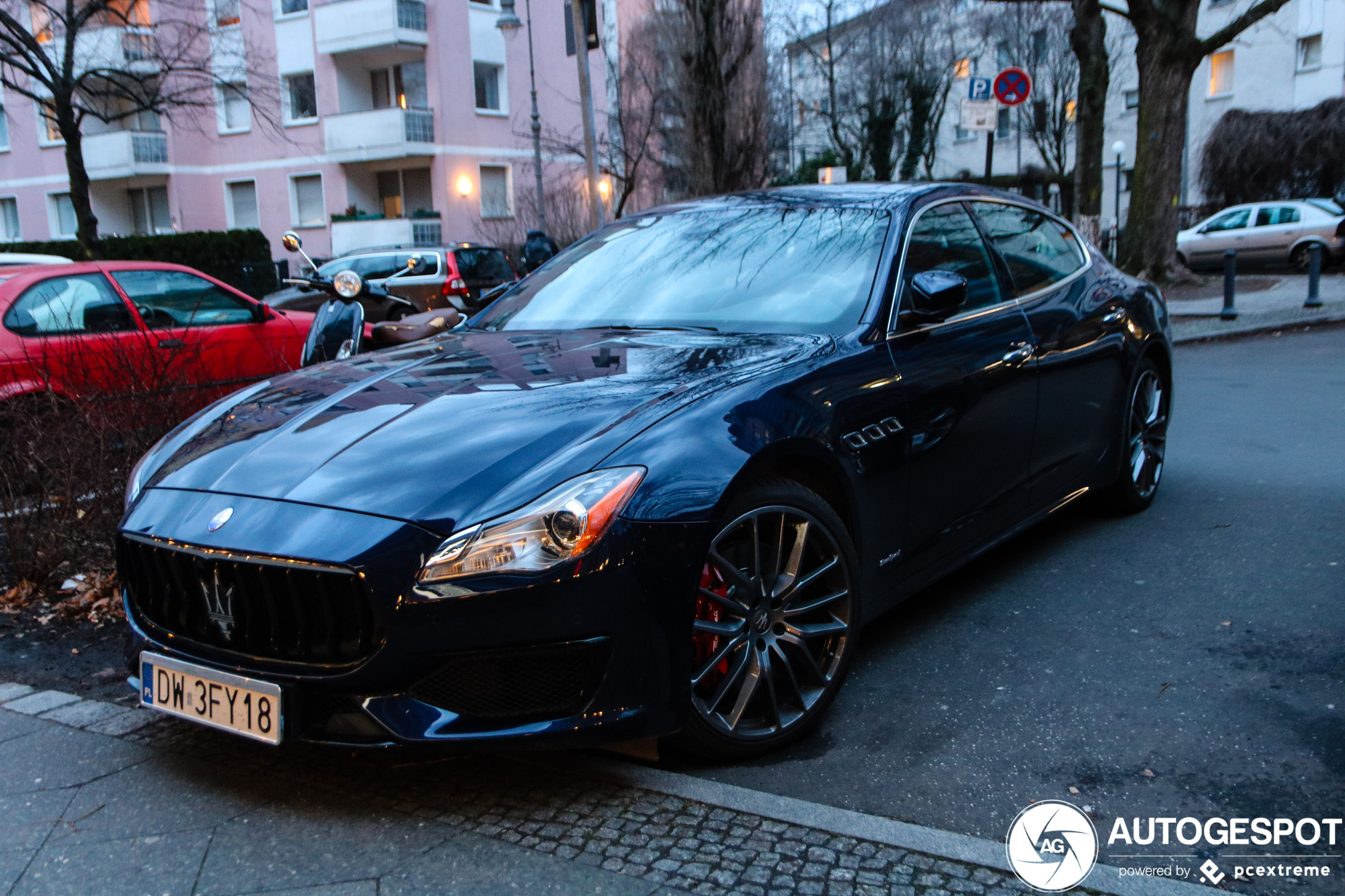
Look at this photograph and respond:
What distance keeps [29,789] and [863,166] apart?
49.0 metres

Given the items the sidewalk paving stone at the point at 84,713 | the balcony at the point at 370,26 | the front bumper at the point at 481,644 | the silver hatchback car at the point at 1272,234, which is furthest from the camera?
the balcony at the point at 370,26

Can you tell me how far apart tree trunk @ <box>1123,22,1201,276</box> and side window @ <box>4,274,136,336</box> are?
15470mm

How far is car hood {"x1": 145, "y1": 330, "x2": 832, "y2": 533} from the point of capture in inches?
110

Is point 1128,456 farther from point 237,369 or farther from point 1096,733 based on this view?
point 237,369

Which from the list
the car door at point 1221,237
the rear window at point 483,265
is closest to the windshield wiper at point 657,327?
the rear window at point 483,265

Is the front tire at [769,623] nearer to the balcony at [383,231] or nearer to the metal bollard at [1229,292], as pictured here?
the metal bollard at [1229,292]

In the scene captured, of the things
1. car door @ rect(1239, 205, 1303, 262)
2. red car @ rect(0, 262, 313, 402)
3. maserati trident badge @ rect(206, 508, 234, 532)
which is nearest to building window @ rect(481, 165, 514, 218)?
car door @ rect(1239, 205, 1303, 262)

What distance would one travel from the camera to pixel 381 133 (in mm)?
34188

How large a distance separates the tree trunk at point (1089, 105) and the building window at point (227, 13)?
1711cm

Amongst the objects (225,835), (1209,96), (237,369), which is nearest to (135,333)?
(237,369)

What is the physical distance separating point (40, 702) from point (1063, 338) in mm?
3913

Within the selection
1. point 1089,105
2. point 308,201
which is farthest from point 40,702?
point 308,201

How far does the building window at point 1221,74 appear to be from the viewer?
38.9 m

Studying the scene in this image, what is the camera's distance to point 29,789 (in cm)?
311
